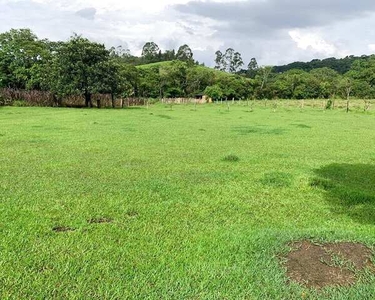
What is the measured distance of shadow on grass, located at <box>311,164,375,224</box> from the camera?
240 inches

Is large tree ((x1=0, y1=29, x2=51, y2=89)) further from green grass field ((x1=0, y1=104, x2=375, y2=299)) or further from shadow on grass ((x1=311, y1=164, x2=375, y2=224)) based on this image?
shadow on grass ((x1=311, y1=164, x2=375, y2=224))

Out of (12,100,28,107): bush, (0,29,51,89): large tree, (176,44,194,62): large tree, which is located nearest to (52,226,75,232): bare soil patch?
(12,100,28,107): bush

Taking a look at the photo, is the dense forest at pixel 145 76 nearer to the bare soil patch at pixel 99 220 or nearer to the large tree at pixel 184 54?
the large tree at pixel 184 54

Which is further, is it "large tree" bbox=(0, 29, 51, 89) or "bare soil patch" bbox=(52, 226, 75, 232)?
"large tree" bbox=(0, 29, 51, 89)

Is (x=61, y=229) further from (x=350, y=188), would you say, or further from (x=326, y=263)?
(x=350, y=188)

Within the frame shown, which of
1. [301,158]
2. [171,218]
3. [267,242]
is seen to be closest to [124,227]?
[171,218]

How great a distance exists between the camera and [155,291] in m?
3.54

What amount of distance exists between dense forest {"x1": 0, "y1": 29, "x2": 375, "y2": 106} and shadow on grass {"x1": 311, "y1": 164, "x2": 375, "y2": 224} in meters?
30.9

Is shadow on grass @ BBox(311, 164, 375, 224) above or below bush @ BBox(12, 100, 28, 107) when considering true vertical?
below

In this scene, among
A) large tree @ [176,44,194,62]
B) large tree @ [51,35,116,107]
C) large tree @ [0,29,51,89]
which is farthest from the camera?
large tree @ [176,44,194,62]

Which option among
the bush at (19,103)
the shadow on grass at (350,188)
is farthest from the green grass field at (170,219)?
the bush at (19,103)

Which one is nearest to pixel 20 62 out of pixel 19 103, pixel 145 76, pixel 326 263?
pixel 19 103

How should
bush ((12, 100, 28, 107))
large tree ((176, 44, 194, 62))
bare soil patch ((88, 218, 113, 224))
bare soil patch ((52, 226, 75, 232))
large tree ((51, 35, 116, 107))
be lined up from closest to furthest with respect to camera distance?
bare soil patch ((52, 226, 75, 232)) → bare soil patch ((88, 218, 113, 224)) → large tree ((51, 35, 116, 107)) → bush ((12, 100, 28, 107)) → large tree ((176, 44, 194, 62))

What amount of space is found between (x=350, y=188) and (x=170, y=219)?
4103mm
